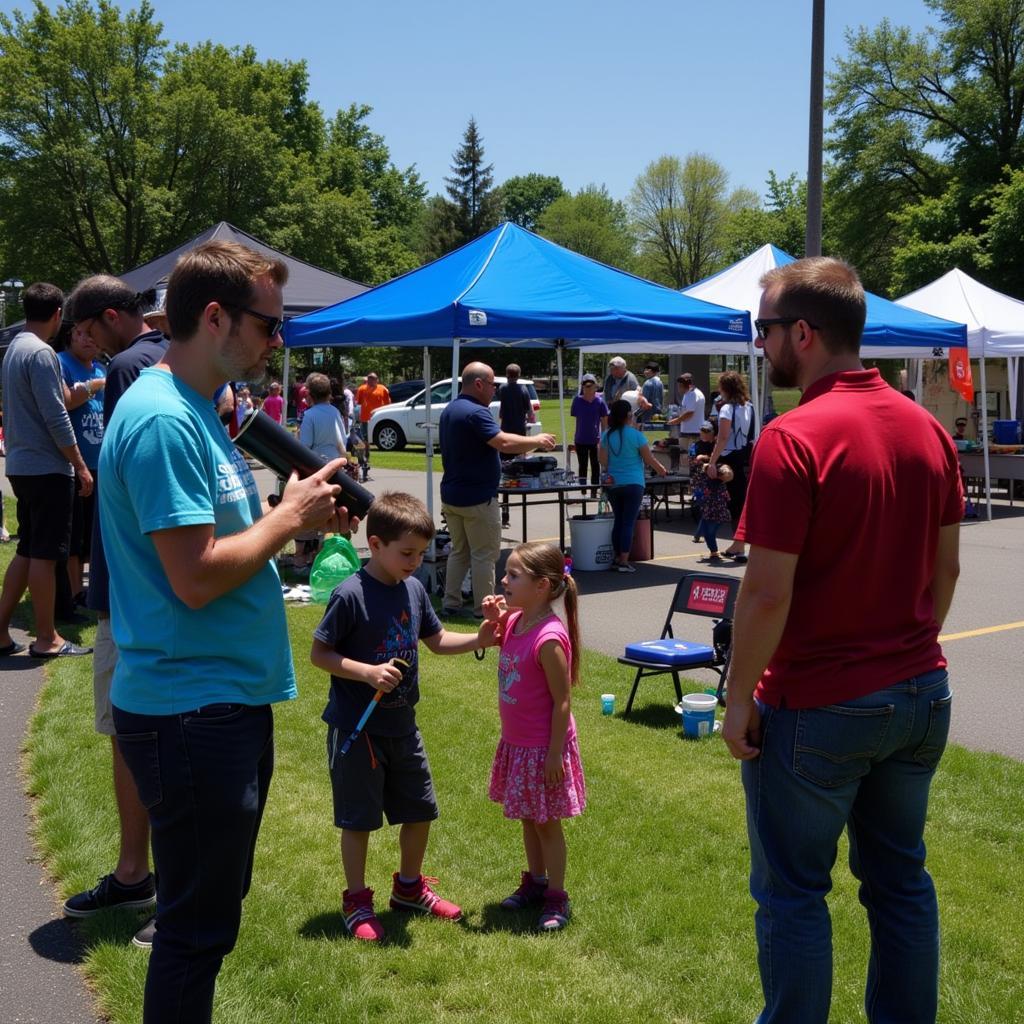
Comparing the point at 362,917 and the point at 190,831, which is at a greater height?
the point at 190,831

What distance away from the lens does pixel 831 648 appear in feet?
8.73

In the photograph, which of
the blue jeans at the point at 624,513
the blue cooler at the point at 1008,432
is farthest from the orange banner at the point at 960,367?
the blue jeans at the point at 624,513

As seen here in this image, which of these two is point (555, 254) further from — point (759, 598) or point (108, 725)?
point (759, 598)

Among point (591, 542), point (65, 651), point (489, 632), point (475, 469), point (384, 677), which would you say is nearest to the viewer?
point (384, 677)

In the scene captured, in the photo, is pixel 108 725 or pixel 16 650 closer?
pixel 108 725

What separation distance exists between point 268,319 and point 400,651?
5.59 feet

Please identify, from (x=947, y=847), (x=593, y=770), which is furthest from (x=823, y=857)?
(x=593, y=770)

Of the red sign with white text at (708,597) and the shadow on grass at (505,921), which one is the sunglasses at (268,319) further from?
the red sign with white text at (708,597)

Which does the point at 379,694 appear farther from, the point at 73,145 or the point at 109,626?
the point at 73,145

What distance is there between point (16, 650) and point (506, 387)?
10.5m

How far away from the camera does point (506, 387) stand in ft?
57.2

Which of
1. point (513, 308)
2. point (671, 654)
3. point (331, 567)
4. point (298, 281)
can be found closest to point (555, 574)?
point (671, 654)

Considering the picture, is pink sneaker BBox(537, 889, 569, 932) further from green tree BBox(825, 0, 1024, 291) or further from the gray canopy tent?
green tree BBox(825, 0, 1024, 291)

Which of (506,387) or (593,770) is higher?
(506,387)
